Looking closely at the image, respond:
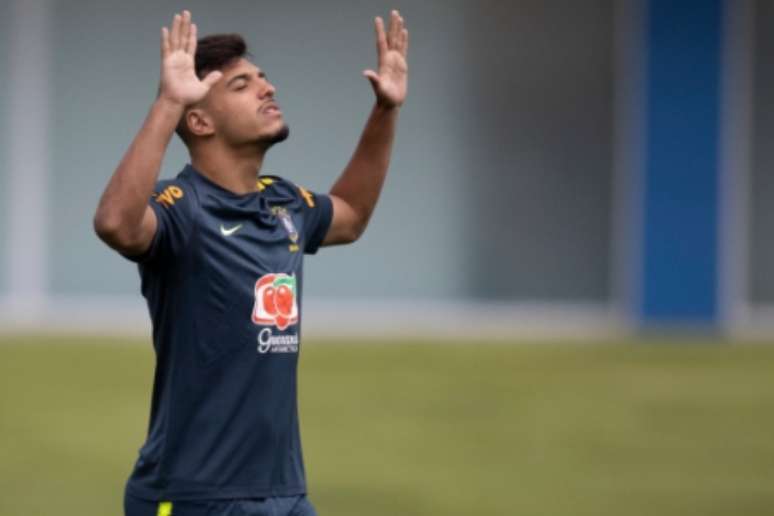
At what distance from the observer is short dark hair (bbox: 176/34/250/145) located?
530cm

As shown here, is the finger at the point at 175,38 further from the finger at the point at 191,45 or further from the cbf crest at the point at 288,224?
the cbf crest at the point at 288,224

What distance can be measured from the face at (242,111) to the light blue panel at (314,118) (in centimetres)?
1099

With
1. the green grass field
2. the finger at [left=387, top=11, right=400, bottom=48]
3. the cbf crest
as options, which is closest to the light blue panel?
the green grass field

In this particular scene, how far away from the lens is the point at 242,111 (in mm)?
5277

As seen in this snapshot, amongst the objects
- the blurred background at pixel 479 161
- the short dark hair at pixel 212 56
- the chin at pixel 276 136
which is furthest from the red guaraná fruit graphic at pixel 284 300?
the blurred background at pixel 479 161

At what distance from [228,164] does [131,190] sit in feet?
1.76

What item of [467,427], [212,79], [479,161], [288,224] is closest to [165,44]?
[212,79]

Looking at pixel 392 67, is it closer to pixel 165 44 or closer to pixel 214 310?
pixel 165 44

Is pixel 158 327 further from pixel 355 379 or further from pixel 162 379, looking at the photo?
pixel 355 379

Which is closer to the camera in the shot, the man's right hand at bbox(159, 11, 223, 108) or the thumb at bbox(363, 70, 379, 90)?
the man's right hand at bbox(159, 11, 223, 108)

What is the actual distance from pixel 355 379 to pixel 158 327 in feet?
25.9

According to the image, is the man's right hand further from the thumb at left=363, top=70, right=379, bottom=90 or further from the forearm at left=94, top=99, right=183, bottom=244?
the thumb at left=363, top=70, right=379, bottom=90

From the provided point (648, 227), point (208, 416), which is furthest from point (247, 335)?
point (648, 227)

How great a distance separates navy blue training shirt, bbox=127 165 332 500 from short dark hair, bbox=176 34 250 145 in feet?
0.74
